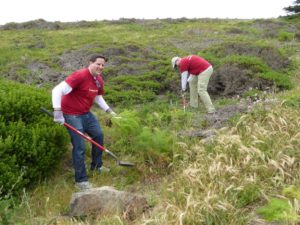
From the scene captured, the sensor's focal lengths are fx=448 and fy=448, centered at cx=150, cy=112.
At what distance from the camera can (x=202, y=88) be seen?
10570 mm

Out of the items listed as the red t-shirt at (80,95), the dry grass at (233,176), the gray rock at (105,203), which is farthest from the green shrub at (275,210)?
the red t-shirt at (80,95)

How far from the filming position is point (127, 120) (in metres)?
7.56

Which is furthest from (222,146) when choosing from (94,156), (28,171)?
(28,171)

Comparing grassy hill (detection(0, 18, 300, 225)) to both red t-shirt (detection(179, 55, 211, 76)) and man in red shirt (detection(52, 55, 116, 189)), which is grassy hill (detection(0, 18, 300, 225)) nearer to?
man in red shirt (detection(52, 55, 116, 189))

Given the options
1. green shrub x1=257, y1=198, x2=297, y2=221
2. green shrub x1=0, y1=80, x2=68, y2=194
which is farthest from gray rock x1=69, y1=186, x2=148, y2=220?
green shrub x1=257, y1=198, x2=297, y2=221

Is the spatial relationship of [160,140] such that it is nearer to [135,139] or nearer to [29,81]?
[135,139]

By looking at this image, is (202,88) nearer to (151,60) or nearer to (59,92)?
(59,92)

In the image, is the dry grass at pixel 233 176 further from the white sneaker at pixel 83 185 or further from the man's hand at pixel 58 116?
the man's hand at pixel 58 116

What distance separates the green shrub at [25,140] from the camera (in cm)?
622

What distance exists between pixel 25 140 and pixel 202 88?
5.11m

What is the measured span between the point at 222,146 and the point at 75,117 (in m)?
2.33

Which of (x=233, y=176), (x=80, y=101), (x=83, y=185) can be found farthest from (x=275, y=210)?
(x=80, y=101)

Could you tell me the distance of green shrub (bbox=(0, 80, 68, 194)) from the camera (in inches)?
245

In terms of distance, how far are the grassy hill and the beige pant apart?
1.01 feet
